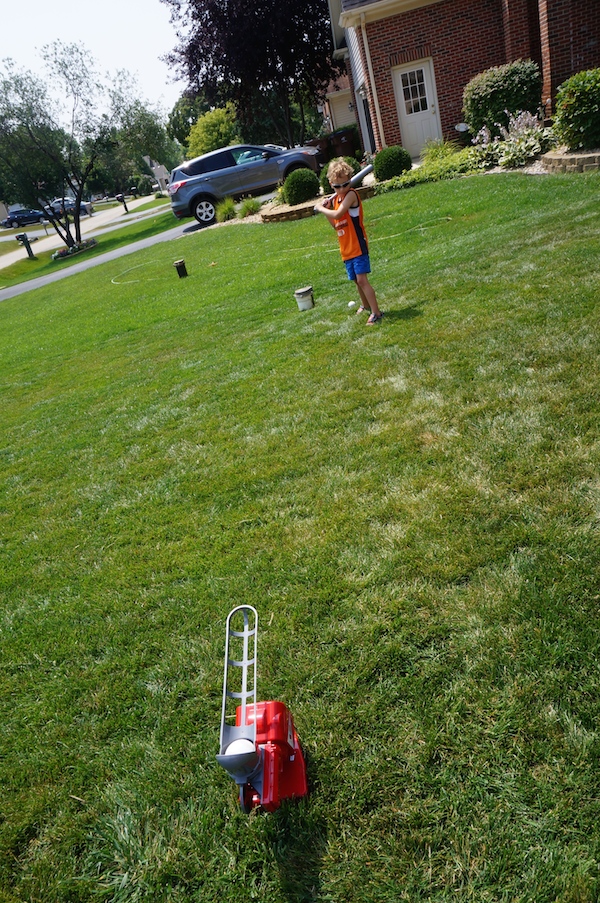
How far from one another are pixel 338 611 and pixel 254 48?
1079 inches

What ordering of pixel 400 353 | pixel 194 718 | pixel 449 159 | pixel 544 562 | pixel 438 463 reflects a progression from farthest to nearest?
pixel 449 159 → pixel 400 353 → pixel 438 463 → pixel 544 562 → pixel 194 718

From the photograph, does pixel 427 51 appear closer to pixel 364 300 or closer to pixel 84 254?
pixel 364 300

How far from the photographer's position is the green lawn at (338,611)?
5.63 feet

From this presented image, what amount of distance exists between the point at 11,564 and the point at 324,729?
2.43m

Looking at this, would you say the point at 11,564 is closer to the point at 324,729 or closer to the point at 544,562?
the point at 324,729

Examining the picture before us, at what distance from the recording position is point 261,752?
177 cm

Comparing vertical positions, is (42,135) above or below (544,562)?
above

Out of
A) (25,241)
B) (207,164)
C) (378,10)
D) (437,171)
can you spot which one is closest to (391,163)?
(437,171)

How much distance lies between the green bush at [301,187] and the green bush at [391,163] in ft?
6.62

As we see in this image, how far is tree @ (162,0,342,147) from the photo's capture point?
23.7 m

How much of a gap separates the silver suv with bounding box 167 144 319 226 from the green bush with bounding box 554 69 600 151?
1034 centimetres

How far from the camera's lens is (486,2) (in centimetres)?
1480

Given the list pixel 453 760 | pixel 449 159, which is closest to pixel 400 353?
pixel 453 760

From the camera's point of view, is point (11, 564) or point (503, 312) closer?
point (11, 564)
